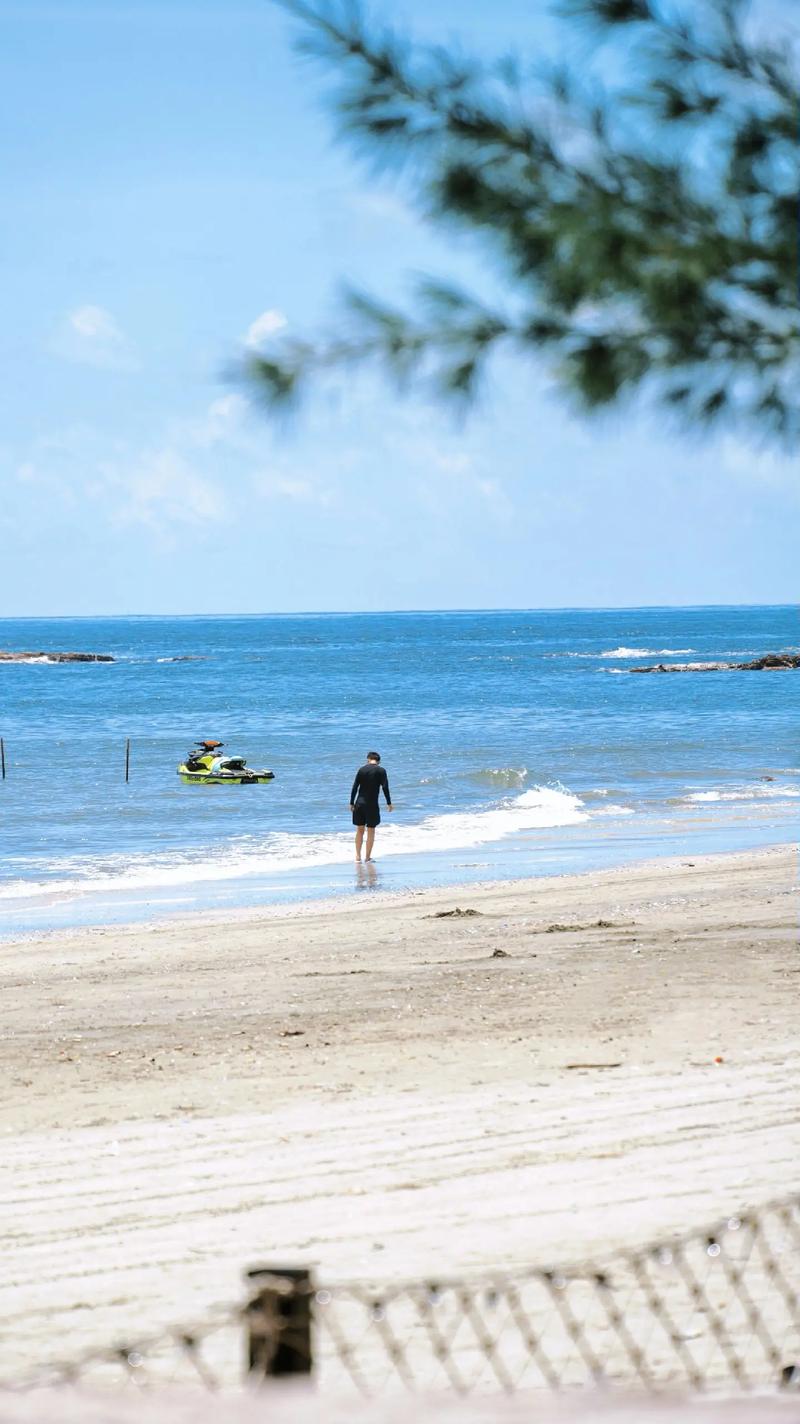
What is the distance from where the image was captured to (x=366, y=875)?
19.8 m

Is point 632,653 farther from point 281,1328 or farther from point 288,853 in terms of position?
point 281,1328

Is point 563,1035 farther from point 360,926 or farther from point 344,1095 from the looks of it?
point 360,926

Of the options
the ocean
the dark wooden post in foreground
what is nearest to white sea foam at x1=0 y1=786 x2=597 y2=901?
the ocean

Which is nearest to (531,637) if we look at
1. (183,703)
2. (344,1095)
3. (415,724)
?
(183,703)

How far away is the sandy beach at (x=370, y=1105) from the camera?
6.14 m

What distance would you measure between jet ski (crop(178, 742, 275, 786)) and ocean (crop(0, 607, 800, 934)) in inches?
18.1

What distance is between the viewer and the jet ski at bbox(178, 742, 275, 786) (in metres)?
32.1

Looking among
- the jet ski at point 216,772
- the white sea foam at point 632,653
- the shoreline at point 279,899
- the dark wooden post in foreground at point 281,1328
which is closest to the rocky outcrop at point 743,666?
the white sea foam at point 632,653

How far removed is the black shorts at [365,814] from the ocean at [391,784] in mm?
610

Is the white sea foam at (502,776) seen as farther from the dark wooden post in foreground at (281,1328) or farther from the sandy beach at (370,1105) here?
the dark wooden post in foreground at (281,1328)

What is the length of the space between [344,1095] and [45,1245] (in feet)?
8.16

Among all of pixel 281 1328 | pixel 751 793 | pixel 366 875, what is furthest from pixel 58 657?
pixel 281 1328

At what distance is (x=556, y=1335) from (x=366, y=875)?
1451cm

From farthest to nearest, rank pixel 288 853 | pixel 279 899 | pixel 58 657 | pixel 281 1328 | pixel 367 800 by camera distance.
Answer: pixel 58 657
pixel 288 853
pixel 367 800
pixel 279 899
pixel 281 1328
